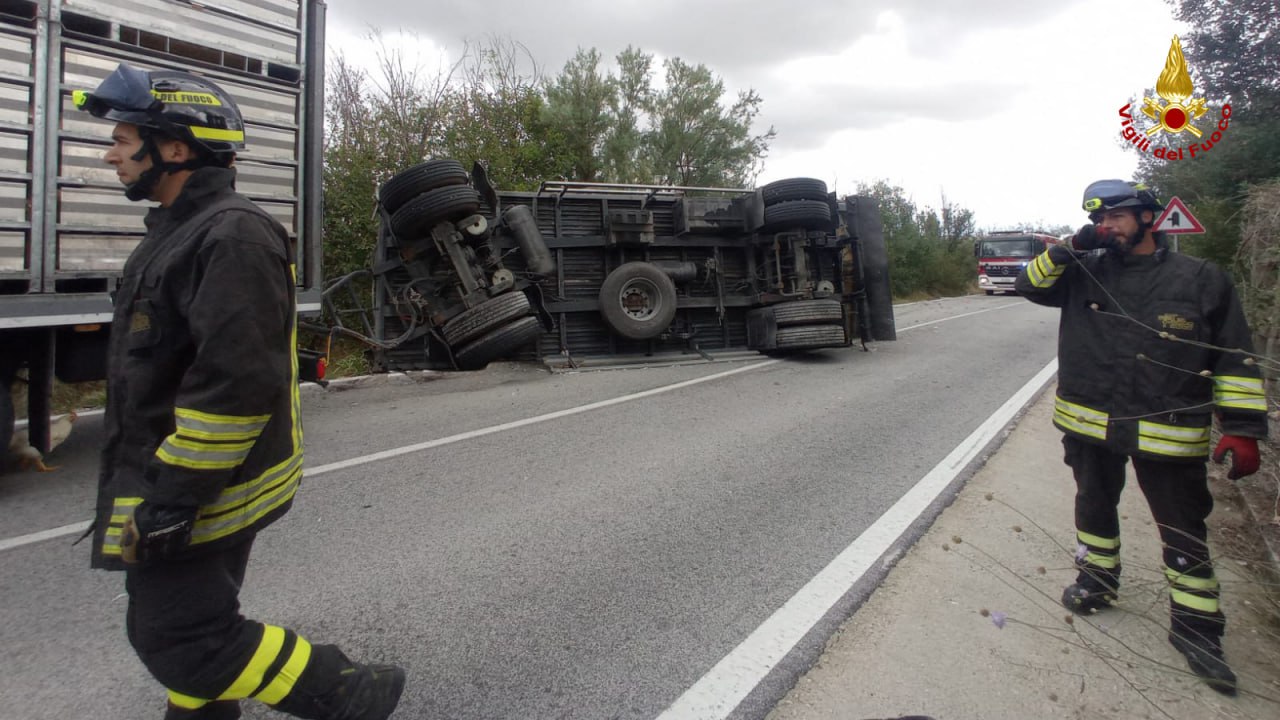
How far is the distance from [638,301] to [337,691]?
816 centimetres

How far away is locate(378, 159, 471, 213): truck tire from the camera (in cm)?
809

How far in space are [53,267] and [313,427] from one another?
2.16 m

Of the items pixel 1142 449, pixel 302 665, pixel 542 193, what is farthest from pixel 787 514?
pixel 542 193

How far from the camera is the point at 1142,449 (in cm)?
283

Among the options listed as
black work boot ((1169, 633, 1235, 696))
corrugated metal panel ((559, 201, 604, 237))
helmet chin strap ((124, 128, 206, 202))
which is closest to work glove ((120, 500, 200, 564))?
helmet chin strap ((124, 128, 206, 202))

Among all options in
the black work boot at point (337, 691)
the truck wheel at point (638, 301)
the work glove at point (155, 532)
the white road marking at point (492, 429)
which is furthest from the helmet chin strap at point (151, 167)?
the truck wheel at point (638, 301)

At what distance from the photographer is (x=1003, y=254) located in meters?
28.2

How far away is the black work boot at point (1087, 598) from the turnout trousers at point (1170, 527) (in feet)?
0.09

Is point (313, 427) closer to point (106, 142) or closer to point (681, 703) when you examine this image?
point (106, 142)

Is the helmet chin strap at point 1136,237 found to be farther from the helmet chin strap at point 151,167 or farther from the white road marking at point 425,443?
the white road marking at point 425,443

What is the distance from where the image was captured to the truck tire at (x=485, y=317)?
820cm

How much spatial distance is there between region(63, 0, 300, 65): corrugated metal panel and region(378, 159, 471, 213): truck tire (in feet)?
8.34

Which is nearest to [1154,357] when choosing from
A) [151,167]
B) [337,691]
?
[337,691]

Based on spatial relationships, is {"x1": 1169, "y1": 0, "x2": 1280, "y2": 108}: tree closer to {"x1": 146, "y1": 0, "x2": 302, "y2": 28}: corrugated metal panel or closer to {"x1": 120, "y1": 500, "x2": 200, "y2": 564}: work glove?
{"x1": 146, "y1": 0, "x2": 302, "y2": 28}: corrugated metal panel
